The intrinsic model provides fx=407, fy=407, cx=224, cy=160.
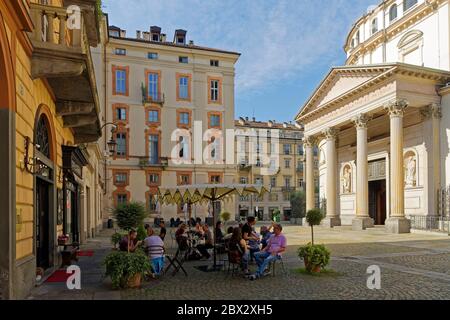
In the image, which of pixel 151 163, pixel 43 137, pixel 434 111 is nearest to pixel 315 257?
pixel 43 137

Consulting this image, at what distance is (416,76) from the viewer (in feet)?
89.5

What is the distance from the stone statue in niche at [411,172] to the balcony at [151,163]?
81.8 ft

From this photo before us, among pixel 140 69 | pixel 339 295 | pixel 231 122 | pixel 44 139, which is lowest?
pixel 339 295

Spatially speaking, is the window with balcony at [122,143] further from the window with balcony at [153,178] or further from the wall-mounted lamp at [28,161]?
the wall-mounted lamp at [28,161]

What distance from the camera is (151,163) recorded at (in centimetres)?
4497

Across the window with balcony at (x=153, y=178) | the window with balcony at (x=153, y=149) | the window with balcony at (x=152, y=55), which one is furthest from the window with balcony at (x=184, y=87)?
the window with balcony at (x=153, y=178)

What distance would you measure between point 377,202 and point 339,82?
11.7m

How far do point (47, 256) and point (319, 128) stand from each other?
29.4 meters

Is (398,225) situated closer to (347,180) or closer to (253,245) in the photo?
(347,180)

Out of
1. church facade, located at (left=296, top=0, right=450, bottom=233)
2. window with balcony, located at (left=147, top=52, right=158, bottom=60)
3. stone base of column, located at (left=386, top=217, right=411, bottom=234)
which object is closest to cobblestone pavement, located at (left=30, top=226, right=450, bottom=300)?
stone base of column, located at (left=386, top=217, right=411, bottom=234)

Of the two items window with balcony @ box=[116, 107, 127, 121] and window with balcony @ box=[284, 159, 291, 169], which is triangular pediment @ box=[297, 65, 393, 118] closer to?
window with balcony @ box=[116, 107, 127, 121]

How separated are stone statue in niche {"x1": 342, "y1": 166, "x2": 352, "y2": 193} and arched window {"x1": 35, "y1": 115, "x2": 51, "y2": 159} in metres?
31.5
